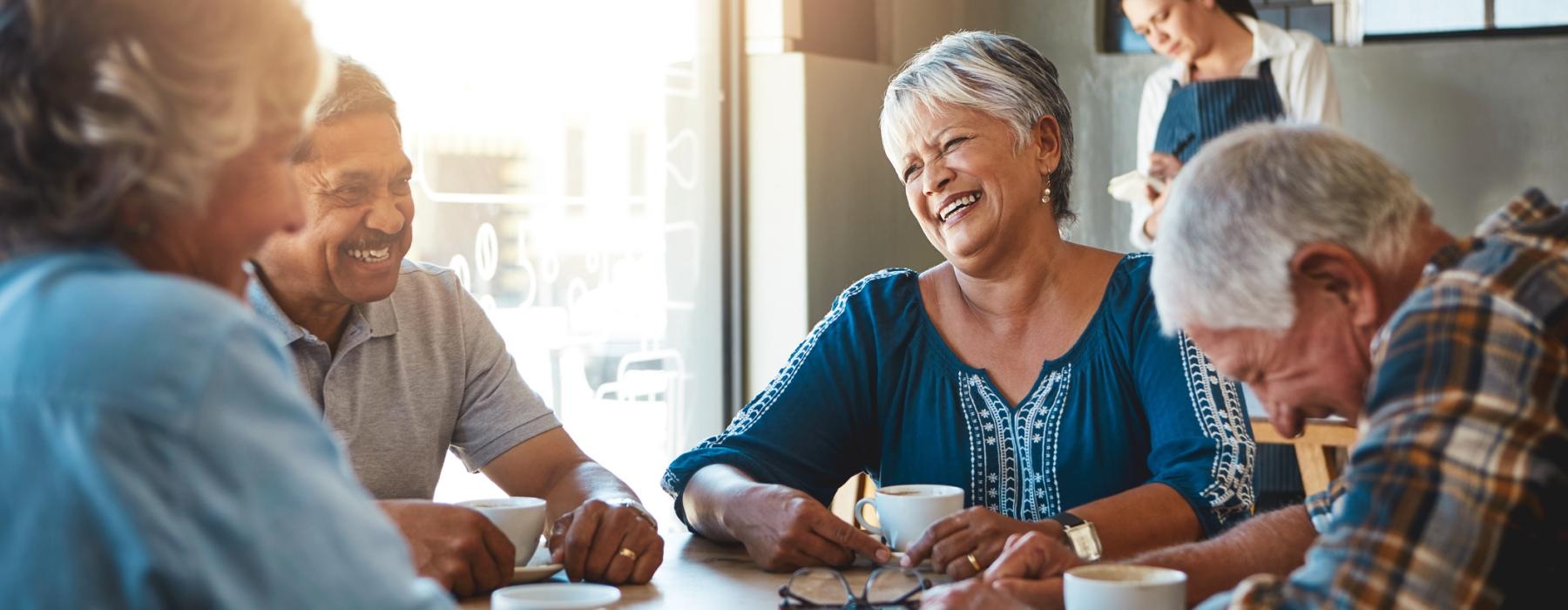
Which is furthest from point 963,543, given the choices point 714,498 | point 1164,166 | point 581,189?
point 1164,166

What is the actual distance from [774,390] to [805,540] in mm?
540

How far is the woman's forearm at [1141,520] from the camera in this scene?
1760 millimetres

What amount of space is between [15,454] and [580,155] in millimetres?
3252

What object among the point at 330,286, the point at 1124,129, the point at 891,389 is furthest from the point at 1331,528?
the point at 1124,129

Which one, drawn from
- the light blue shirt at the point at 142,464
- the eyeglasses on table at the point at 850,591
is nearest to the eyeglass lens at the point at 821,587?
the eyeglasses on table at the point at 850,591

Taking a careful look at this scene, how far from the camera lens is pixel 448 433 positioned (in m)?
2.13

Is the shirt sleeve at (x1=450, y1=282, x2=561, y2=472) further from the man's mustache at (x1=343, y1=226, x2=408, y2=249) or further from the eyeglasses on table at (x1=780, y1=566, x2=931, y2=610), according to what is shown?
the eyeglasses on table at (x1=780, y1=566, x2=931, y2=610)

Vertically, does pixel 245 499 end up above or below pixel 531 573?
above

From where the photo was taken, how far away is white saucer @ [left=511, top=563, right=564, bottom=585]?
61.7 inches

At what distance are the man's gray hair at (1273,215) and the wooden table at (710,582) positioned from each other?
1.62ft

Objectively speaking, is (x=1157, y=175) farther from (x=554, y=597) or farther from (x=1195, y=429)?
A: (x=554, y=597)

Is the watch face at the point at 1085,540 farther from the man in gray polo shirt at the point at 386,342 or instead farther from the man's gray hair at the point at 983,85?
the man's gray hair at the point at 983,85

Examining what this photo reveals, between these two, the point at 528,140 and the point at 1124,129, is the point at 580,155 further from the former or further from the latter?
the point at 1124,129

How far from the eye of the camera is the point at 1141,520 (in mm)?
1792
